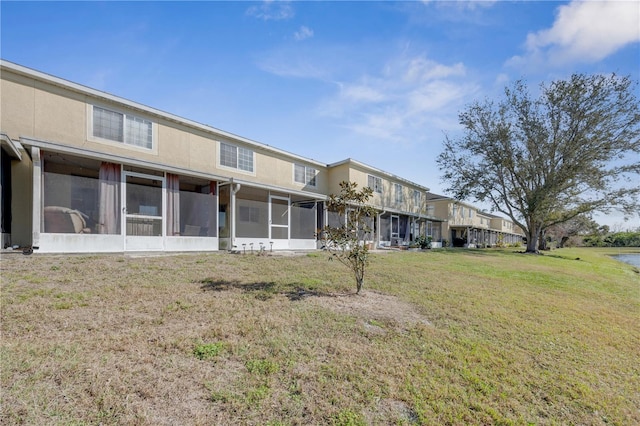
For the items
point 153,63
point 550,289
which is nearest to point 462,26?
point 550,289

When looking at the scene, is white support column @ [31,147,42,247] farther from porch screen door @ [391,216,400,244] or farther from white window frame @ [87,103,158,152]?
porch screen door @ [391,216,400,244]

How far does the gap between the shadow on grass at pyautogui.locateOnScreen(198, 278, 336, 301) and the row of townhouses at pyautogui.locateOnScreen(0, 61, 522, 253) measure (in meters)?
4.60

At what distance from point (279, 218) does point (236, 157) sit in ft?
12.1

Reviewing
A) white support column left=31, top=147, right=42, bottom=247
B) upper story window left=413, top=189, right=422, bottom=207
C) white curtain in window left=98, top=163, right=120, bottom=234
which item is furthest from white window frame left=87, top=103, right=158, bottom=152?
upper story window left=413, top=189, right=422, bottom=207

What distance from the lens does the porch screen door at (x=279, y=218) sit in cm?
1381

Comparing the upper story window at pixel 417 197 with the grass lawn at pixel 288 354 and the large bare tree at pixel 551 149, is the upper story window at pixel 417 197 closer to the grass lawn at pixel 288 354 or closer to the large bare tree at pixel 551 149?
the large bare tree at pixel 551 149

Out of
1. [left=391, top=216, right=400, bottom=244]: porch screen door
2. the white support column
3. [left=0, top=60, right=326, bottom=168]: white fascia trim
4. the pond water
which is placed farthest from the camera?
the pond water

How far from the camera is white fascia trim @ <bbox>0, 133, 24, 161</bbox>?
7.45m

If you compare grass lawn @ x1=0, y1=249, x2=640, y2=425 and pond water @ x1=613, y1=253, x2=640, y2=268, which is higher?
grass lawn @ x1=0, y1=249, x2=640, y2=425

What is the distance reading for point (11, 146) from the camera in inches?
305

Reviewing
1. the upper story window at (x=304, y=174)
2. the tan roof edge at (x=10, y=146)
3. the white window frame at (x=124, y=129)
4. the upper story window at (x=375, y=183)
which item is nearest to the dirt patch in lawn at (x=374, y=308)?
the tan roof edge at (x=10, y=146)

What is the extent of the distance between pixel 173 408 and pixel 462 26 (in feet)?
39.1

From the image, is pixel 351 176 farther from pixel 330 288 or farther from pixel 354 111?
pixel 330 288

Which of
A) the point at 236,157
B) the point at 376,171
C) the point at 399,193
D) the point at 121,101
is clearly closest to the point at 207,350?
the point at 121,101
